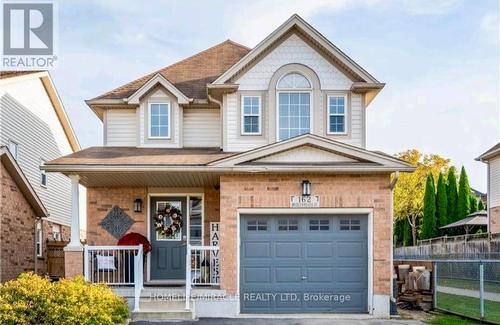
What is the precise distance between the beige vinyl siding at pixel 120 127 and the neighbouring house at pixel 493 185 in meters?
19.8

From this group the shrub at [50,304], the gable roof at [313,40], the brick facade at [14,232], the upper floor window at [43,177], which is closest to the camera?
the shrub at [50,304]

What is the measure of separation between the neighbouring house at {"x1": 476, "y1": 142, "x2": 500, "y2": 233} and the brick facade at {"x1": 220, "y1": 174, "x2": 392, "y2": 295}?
17.5 m

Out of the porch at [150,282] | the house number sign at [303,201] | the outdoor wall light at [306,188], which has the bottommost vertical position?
the porch at [150,282]

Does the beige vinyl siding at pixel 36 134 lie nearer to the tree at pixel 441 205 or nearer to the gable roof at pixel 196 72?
the gable roof at pixel 196 72

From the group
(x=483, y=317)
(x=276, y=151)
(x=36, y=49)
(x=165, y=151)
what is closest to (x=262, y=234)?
(x=276, y=151)

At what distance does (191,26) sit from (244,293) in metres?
7.51

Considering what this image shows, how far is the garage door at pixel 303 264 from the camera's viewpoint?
1371 centimetres

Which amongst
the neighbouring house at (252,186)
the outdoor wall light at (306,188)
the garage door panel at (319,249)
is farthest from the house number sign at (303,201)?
the garage door panel at (319,249)

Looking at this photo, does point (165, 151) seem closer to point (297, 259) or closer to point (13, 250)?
point (297, 259)

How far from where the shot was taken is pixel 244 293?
1368 centimetres

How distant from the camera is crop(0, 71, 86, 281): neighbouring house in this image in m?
17.2

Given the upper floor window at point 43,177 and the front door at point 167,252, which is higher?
the upper floor window at point 43,177

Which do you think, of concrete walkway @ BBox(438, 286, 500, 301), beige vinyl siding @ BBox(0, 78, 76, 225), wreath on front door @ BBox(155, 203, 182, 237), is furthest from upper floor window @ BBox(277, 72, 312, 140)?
beige vinyl siding @ BBox(0, 78, 76, 225)

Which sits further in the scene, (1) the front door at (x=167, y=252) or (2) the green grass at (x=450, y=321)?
(1) the front door at (x=167, y=252)
